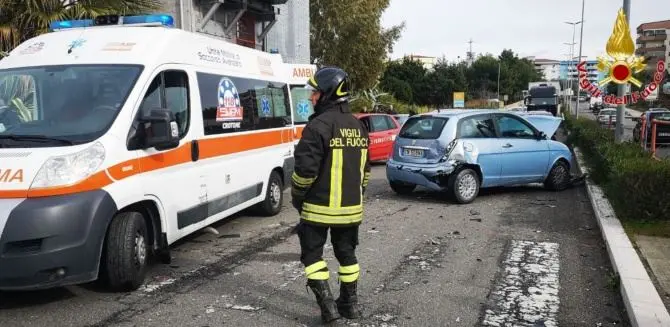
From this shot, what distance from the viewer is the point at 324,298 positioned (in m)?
4.36

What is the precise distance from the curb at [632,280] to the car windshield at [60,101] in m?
4.48

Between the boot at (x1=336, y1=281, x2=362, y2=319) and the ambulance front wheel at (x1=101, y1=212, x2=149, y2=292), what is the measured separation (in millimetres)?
1836

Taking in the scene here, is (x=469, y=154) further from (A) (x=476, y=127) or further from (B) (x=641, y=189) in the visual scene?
(B) (x=641, y=189)

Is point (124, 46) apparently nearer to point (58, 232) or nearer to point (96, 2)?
point (58, 232)

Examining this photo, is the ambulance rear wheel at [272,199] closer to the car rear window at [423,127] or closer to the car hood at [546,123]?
the car rear window at [423,127]

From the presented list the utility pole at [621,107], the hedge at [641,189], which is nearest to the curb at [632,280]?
the hedge at [641,189]

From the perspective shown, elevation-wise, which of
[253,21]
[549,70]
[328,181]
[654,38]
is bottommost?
[328,181]

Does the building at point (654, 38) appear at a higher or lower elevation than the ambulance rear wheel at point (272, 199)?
higher

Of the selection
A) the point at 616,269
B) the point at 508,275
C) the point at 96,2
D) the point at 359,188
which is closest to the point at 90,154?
the point at 359,188

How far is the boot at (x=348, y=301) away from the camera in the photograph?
14.9ft

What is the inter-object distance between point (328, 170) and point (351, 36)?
30.4 metres

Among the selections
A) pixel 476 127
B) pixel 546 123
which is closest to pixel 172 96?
pixel 476 127

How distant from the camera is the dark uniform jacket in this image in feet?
13.8

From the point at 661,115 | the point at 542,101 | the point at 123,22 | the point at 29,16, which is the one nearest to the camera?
the point at 123,22
